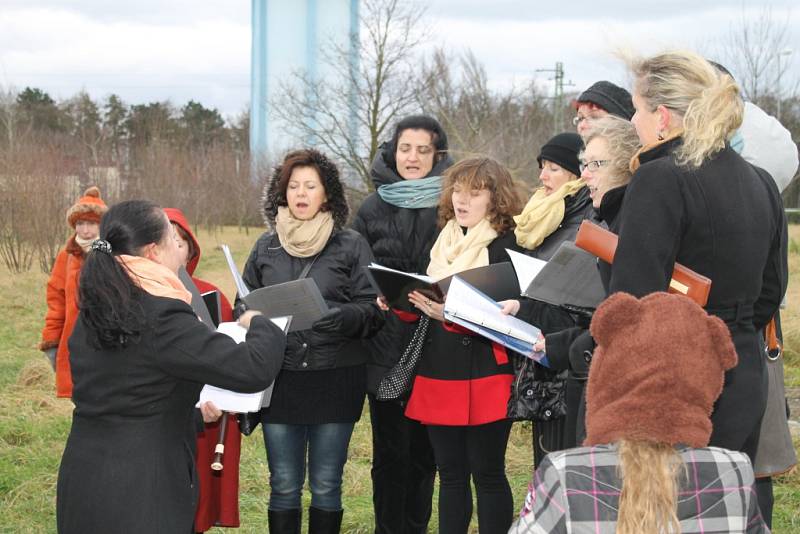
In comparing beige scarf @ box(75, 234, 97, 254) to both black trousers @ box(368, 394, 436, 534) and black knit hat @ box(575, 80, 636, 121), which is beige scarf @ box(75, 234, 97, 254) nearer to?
black trousers @ box(368, 394, 436, 534)

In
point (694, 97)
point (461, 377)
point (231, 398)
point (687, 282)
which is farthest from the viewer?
point (461, 377)

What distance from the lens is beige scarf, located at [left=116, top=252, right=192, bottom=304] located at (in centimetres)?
284

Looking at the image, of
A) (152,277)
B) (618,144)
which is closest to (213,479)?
(152,277)

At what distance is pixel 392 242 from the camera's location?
4.45m

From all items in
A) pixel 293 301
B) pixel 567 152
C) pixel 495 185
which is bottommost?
pixel 293 301

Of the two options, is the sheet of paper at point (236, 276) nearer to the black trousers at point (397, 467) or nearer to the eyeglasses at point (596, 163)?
the black trousers at point (397, 467)

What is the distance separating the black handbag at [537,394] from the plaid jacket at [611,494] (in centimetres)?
162

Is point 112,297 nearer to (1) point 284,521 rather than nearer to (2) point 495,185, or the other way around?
(1) point 284,521

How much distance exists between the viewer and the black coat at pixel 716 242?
2.52 m

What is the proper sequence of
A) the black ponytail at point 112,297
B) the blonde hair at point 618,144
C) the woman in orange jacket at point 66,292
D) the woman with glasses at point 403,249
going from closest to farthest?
the black ponytail at point 112,297
the blonde hair at point 618,144
the woman with glasses at point 403,249
the woman in orange jacket at point 66,292

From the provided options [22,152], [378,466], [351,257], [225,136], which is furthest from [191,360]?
[225,136]

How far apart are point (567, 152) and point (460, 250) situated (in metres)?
0.62

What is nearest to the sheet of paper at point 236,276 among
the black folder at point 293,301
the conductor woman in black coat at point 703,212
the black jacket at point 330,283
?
the black folder at point 293,301

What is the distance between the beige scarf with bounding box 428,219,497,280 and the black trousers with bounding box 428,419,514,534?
2.15ft
